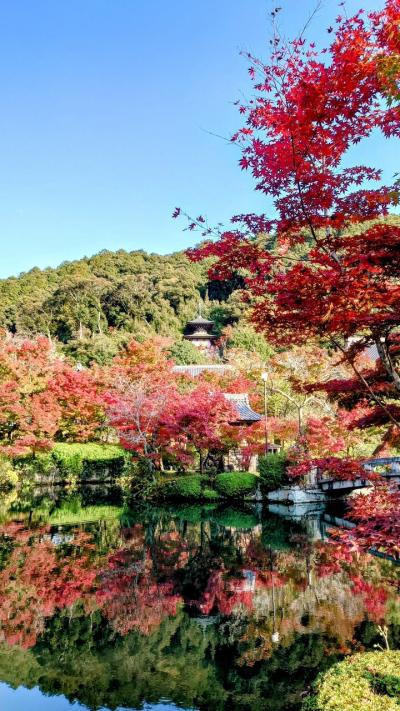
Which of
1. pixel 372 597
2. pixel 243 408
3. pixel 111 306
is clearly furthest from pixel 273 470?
pixel 111 306

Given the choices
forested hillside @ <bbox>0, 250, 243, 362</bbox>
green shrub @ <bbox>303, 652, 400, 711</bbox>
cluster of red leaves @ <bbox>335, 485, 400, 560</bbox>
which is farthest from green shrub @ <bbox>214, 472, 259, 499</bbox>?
forested hillside @ <bbox>0, 250, 243, 362</bbox>

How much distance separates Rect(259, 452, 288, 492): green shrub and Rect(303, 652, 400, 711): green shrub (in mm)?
13133

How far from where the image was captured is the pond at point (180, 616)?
17.9 feet

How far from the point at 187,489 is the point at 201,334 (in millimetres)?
27297

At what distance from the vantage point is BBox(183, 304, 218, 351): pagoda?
44416 mm

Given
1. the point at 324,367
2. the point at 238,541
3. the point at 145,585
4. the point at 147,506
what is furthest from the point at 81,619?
the point at 324,367

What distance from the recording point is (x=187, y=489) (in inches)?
711

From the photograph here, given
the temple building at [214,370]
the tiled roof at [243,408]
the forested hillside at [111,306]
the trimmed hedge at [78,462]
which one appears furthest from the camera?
the forested hillside at [111,306]

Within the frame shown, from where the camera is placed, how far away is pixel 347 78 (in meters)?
3.88

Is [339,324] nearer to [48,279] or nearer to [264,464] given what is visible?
[264,464]

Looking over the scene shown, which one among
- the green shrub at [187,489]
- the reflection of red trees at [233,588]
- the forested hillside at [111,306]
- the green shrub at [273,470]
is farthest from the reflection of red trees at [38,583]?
the forested hillside at [111,306]

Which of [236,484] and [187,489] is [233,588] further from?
[187,489]

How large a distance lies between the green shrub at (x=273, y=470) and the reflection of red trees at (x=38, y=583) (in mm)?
7376

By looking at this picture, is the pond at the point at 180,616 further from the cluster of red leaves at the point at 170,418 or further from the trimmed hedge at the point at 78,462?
the trimmed hedge at the point at 78,462
